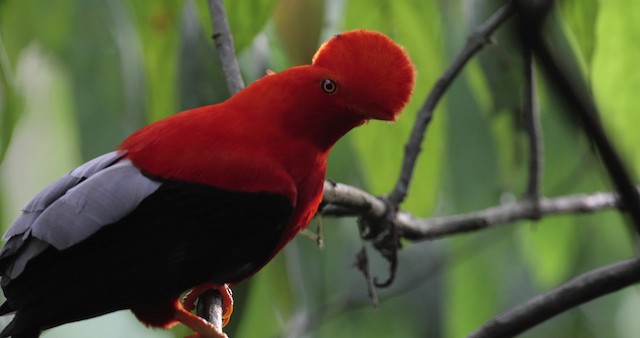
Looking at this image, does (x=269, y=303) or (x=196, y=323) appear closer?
(x=196, y=323)

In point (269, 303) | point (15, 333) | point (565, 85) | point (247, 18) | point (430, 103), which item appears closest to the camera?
point (565, 85)

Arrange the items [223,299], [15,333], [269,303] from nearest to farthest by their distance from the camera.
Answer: [15,333]
[223,299]
[269,303]

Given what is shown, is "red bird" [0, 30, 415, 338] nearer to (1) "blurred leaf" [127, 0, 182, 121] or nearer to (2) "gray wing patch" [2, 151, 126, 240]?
(2) "gray wing patch" [2, 151, 126, 240]

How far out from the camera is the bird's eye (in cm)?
214

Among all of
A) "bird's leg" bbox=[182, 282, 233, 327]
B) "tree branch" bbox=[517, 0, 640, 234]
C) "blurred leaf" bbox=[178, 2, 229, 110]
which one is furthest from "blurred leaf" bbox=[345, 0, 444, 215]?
"tree branch" bbox=[517, 0, 640, 234]

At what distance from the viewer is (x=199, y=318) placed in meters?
2.07

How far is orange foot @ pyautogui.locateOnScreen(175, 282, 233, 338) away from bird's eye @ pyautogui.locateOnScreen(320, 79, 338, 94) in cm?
55

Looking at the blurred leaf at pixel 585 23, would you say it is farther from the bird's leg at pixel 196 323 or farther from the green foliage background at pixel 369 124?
the bird's leg at pixel 196 323

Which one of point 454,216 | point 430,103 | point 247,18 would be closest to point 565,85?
point 247,18

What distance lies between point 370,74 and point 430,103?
22.1 inches

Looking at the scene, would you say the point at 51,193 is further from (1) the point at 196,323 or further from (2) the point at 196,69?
(2) the point at 196,69

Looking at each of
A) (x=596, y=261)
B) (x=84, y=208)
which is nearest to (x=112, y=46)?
(x=84, y=208)

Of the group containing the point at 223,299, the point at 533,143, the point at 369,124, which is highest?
the point at 369,124

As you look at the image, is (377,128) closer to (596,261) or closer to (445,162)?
(445,162)
